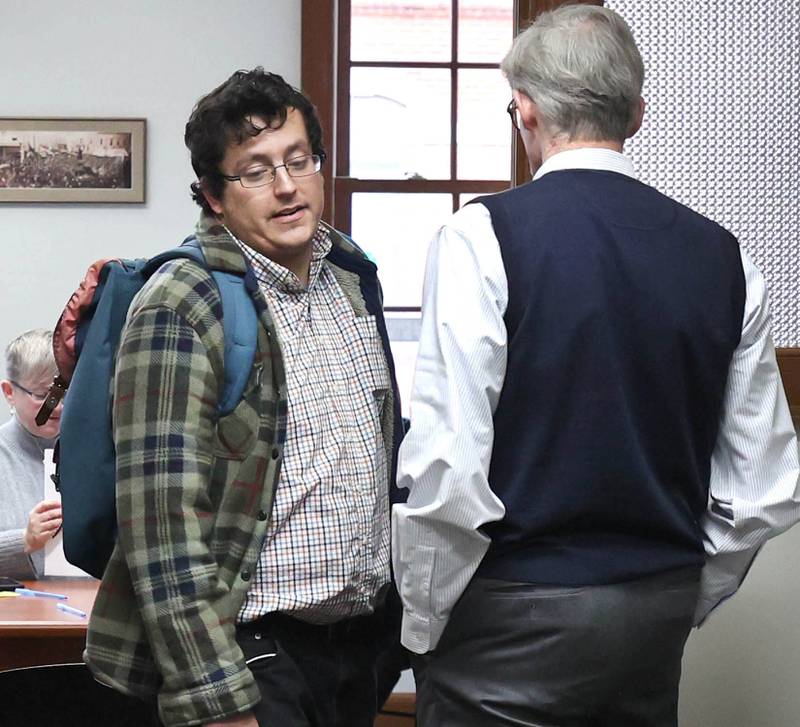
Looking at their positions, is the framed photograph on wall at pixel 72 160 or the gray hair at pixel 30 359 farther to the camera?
the framed photograph on wall at pixel 72 160

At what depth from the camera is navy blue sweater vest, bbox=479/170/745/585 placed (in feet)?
5.08

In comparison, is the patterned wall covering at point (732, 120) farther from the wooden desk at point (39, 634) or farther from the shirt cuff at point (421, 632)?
the wooden desk at point (39, 634)

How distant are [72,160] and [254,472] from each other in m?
2.82

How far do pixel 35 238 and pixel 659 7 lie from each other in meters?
2.56

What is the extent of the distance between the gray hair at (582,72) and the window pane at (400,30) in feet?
8.52

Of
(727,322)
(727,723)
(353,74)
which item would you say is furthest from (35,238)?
(727,322)

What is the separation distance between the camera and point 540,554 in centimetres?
157

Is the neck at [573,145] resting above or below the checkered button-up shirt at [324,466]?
above

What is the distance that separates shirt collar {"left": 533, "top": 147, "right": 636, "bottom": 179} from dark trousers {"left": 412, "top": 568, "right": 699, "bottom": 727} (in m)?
0.56

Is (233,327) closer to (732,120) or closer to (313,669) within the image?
(313,669)

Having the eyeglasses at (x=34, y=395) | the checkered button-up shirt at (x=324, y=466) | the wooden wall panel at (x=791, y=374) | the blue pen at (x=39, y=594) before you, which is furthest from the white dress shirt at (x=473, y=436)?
the eyeglasses at (x=34, y=395)

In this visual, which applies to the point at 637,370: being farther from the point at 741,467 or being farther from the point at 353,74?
the point at 353,74

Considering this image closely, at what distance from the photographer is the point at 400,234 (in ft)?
13.8

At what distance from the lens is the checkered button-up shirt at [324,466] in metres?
1.67
